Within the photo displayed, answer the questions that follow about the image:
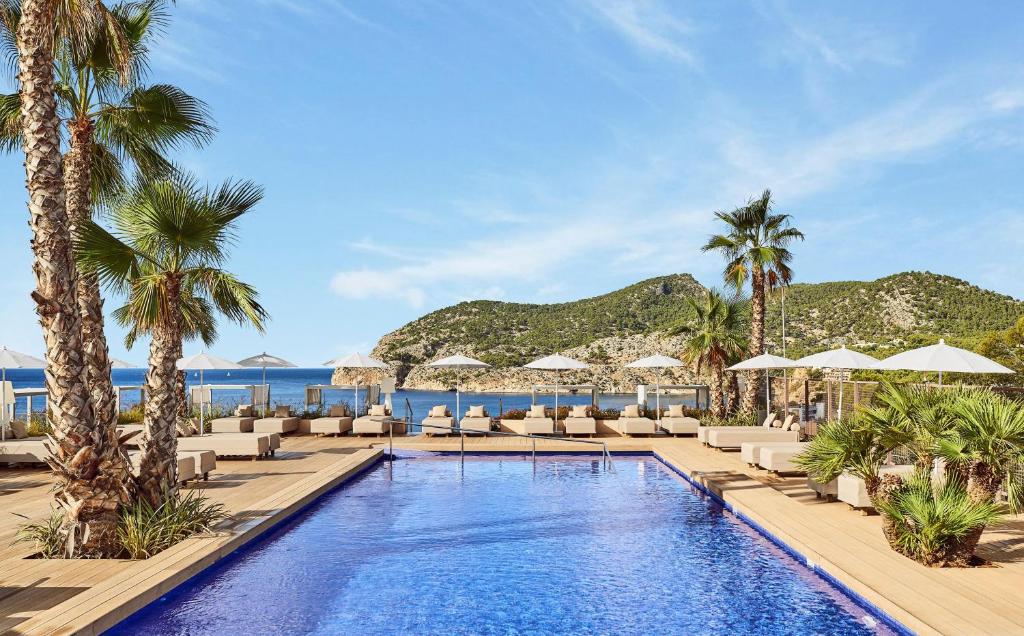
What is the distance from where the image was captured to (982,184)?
31797mm

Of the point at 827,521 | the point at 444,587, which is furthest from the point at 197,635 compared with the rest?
the point at 827,521

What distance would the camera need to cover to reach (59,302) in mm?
6949

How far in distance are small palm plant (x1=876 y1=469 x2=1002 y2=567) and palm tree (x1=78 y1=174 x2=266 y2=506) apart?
7423mm

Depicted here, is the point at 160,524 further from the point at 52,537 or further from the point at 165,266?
the point at 165,266

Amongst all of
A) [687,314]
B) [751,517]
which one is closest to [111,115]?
[751,517]

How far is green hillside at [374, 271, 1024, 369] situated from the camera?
52781mm

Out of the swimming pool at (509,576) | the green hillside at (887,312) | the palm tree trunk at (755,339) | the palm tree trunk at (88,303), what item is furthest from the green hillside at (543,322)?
the palm tree trunk at (88,303)

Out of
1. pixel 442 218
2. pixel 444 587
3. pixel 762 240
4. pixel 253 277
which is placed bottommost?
pixel 444 587

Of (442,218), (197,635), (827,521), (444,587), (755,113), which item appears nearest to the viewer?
(197,635)

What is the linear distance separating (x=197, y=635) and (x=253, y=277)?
4765mm

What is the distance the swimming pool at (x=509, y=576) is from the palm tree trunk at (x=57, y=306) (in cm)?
138

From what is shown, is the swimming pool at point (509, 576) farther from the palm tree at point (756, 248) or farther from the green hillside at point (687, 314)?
the green hillside at point (687, 314)

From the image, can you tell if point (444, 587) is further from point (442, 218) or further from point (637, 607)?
point (442, 218)

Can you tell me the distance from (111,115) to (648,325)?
59.0 meters
